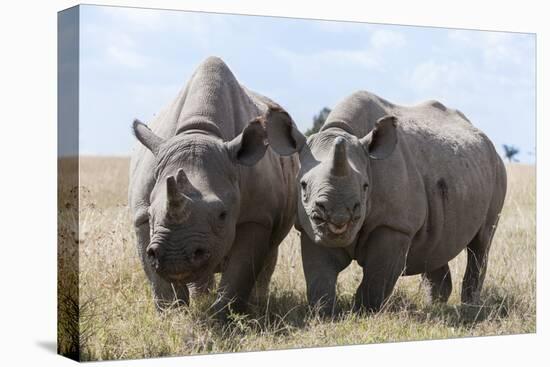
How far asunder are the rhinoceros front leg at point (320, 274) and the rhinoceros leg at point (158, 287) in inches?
42.0

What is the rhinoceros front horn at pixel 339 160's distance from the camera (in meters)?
8.21

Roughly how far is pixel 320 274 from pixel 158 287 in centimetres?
135

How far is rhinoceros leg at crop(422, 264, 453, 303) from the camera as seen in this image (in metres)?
10.8

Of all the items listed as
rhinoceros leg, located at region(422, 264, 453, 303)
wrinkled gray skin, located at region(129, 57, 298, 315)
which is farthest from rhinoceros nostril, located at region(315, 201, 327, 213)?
rhinoceros leg, located at region(422, 264, 453, 303)

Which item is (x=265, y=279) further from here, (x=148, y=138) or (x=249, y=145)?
(x=148, y=138)

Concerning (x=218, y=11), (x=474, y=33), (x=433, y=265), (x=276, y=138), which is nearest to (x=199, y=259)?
(x=276, y=138)

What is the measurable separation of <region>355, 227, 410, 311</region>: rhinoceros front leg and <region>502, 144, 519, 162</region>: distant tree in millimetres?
2199

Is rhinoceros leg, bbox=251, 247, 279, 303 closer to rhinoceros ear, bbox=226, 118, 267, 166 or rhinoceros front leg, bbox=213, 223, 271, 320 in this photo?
rhinoceros front leg, bbox=213, 223, 271, 320

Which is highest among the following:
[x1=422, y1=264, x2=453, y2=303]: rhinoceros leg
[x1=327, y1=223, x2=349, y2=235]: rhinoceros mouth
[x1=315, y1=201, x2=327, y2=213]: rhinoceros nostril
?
[x1=315, y1=201, x2=327, y2=213]: rhinoceros nostril

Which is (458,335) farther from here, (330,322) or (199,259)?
(199,259)

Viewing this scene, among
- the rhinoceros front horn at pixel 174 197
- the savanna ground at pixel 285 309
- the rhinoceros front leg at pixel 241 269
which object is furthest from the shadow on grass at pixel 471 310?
the rhinoceros front horn at pixel 174 197

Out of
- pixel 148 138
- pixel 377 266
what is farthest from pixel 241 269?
pixel 148 138

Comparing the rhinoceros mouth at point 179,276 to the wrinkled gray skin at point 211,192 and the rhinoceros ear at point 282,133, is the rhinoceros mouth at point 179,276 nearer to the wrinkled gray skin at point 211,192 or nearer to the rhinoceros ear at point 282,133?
the wrinkled gray skin at point 211,192

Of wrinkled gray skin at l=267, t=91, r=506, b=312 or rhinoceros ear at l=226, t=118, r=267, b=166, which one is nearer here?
wrinkled gray skin at l=267, t=91, r=506, b=312
